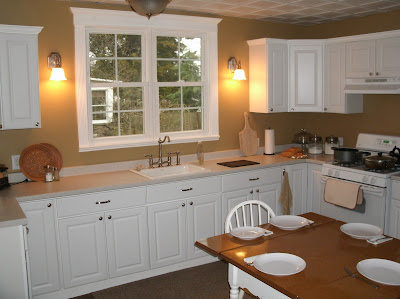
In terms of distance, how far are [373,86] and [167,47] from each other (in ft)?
6.90

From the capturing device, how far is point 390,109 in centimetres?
463

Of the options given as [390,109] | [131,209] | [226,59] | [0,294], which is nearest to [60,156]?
[131,209]

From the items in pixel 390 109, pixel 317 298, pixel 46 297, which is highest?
pixel 390 109

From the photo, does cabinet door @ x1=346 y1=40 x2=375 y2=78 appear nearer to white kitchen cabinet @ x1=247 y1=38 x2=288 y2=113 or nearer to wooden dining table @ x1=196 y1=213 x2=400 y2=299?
white kitchen cabinet @ x1=247 y1=38 x2=288 y2=113

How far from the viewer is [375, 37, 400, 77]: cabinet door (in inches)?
165

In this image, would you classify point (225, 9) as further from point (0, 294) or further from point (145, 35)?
point (0, 294)

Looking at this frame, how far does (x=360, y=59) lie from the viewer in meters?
4.52

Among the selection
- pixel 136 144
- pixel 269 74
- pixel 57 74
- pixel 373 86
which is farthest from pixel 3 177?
pixel 373 86

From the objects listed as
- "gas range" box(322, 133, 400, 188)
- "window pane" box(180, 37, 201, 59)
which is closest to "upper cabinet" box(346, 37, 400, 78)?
"gas range" box(322, 133, 400, 188)

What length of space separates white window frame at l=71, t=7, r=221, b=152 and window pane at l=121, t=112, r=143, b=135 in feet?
0.17

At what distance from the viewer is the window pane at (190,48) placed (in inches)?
183

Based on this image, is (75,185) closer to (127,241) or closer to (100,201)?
(100,201)

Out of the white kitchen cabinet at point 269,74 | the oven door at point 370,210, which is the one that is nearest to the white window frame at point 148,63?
the white kitchen cabinet at point 269,74

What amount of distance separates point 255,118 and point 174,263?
2.02 metres
